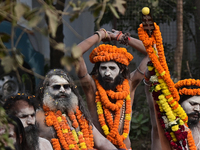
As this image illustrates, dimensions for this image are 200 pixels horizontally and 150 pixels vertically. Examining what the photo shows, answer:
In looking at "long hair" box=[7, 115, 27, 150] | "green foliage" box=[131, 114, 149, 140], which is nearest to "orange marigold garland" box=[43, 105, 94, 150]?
"long hair" box=[7, 115, 27, 150]

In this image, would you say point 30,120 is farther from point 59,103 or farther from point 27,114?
point 59,103

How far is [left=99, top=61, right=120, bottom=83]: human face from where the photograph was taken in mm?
3928

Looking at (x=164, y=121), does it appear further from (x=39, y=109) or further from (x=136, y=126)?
(x=136, y=126)

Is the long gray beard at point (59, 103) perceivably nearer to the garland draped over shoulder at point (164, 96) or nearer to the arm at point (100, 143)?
the arm at point (100, 143)

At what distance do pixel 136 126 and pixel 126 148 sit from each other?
3189 mm

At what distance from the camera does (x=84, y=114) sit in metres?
3.50

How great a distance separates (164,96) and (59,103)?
1.14 m

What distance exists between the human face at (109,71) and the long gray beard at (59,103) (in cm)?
64

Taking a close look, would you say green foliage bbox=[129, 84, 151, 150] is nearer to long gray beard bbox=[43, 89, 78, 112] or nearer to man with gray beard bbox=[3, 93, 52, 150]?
long gray beard bbox=[43, 89, 78, 112]

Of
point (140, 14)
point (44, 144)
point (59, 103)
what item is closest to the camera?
point (44, 144)

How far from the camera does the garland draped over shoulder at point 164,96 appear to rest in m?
3.43

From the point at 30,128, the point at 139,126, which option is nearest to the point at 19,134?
the point at 30,128

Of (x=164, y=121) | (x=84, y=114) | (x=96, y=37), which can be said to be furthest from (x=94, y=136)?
(x=96, y=37)

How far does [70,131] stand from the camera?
3.31m
